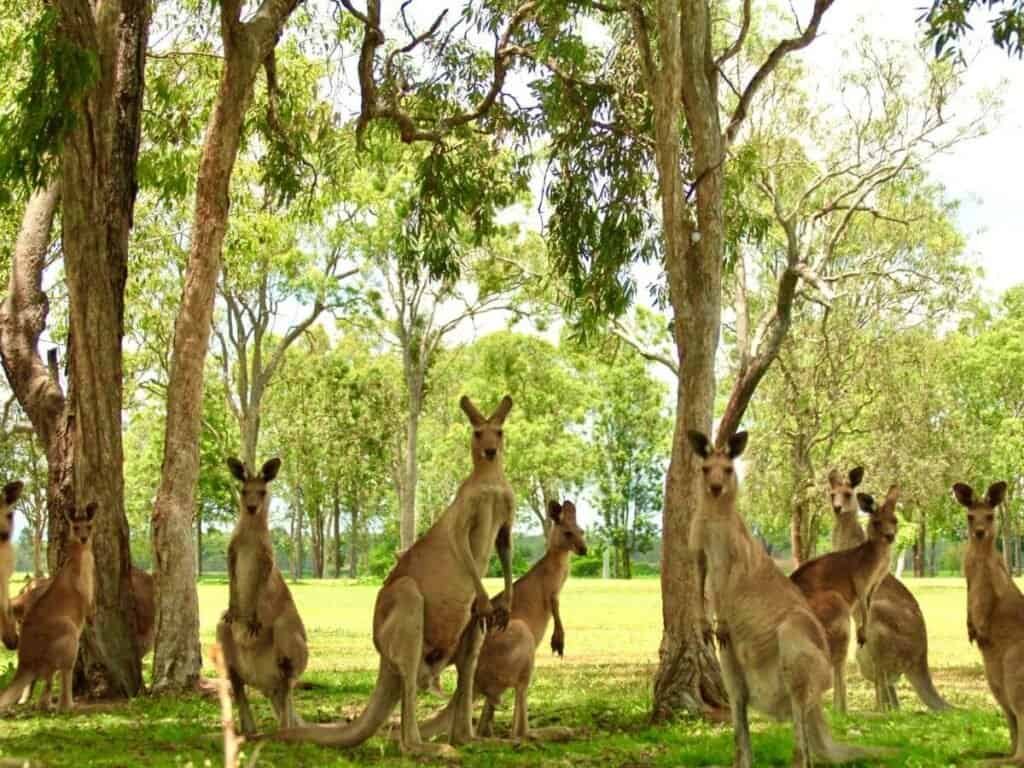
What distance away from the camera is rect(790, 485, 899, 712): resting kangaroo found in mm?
9711

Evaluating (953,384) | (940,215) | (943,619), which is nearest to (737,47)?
(943,619)

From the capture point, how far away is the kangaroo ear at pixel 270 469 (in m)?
8.37

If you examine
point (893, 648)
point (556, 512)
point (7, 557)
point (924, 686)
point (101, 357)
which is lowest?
point (924, 686)

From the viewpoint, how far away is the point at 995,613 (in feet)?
25.1

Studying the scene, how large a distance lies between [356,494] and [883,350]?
34.5 metres

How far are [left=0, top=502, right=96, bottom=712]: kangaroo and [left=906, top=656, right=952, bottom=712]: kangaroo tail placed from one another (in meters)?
6.43

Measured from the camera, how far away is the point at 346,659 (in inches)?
663

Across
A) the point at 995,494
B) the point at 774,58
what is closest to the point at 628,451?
the point at 774,58

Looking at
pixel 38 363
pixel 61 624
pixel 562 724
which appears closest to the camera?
pixel 562 724

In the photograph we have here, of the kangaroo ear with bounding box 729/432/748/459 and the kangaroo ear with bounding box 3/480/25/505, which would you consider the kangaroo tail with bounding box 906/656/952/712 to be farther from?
the kangaroo ear with bounding box 3/480/25/505

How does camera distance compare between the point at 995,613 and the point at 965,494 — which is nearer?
the point at 995,613

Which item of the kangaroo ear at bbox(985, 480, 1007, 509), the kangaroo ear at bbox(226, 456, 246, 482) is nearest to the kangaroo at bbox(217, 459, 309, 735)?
the kangaroo ear at bbox(226, 456, 246, 482)

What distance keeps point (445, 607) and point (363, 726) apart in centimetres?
86

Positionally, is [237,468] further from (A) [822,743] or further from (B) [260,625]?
(A) [822,743]
